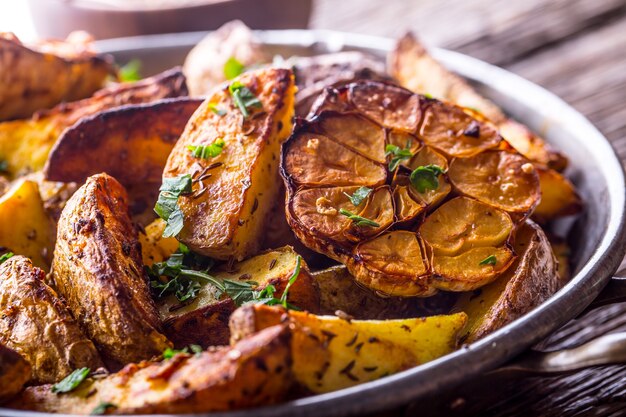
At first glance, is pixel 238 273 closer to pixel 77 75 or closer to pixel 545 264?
pixel 545 264

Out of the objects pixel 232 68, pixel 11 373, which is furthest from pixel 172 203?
pixel 232 68

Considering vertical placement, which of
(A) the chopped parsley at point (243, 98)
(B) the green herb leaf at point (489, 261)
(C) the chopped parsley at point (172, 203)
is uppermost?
(A) the chopped parsley at point (243, 98)

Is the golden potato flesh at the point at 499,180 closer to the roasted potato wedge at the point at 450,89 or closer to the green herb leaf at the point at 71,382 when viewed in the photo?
the roasted potato wedge at the point at 450,89

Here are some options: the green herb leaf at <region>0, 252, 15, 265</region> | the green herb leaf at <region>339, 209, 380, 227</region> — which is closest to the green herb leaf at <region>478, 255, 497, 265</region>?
the green herb leaf at <region>339, 209, 380, 227</region>

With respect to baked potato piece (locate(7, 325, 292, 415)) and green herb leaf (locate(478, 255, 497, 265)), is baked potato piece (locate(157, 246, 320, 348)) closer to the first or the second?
baked potato piece (locate(7, 325, 292, 415))

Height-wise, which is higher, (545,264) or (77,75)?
(77,75)

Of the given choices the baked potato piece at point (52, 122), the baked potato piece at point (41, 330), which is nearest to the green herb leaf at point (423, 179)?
the baked potato piece at point (41, 330)

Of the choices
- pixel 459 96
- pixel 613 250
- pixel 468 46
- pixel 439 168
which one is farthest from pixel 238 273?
pixel 468 46
